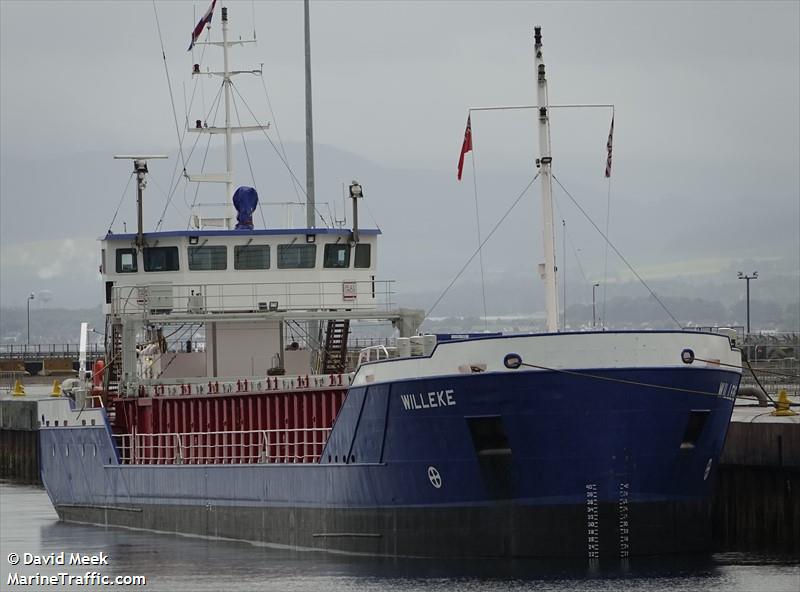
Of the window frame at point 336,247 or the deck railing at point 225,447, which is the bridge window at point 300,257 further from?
the deck railing at point 225,447

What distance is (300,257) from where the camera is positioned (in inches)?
1665

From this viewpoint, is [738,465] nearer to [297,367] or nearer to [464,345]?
[464,345]

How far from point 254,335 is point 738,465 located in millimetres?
12446

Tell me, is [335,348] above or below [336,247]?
below

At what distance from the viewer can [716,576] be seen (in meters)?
31.1

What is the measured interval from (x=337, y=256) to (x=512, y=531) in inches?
492

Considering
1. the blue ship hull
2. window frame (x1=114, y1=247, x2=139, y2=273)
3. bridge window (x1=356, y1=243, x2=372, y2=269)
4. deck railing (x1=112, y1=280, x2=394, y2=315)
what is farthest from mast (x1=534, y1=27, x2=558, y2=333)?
window frame (x1=114, y1=247, x2=139, y2=273)

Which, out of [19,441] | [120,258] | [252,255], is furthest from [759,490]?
[19,441]

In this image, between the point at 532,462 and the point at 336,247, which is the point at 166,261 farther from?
the point at 532,462

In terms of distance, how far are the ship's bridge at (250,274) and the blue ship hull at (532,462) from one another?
7800mm

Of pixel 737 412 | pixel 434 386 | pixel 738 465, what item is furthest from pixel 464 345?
pixel 737 412

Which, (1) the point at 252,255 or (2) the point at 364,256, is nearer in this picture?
(1) the point at 252,255

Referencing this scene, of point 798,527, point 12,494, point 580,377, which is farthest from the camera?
point 12,494

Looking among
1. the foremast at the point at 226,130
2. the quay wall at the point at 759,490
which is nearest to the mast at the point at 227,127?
the foremast at the point at 226,130
